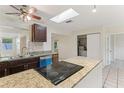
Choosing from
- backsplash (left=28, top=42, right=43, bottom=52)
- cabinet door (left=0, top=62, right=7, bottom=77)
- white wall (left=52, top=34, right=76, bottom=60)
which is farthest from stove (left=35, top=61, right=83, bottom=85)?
white wall (left=52, top=34, right=76, bottom=60)

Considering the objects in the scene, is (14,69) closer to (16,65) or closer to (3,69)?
(16,65)

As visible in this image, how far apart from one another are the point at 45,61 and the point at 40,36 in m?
1.12

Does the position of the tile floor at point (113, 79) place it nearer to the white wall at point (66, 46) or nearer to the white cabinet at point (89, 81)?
the white cabinet at point (89, 81)

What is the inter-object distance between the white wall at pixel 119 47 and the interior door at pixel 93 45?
3568 millimetres

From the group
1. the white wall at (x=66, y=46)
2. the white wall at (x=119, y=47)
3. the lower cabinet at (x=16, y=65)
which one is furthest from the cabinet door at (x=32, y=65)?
the white wall at (x=119, y=47)

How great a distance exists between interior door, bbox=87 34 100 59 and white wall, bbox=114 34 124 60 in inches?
140

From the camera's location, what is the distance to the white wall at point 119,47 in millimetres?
9297

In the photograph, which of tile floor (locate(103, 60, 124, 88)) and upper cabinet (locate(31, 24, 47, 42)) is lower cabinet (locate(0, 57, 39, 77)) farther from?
tile floor (locate(103, 60, 124, 88))

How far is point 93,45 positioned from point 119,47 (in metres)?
3.90

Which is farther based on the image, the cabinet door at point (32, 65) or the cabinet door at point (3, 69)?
the cabinet door at point (32, 65)

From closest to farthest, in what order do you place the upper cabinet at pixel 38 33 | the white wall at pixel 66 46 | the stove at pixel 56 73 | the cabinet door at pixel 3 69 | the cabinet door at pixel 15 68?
the stove at pixel 56 73
the cabinet door at pixel 3 69
the cabinet door at pixel 15 68
the upper cabinet at pixel 38 33
the white wall at pixel 66 46

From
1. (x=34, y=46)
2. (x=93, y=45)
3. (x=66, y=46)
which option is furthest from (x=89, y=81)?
(x=66, y=46)
